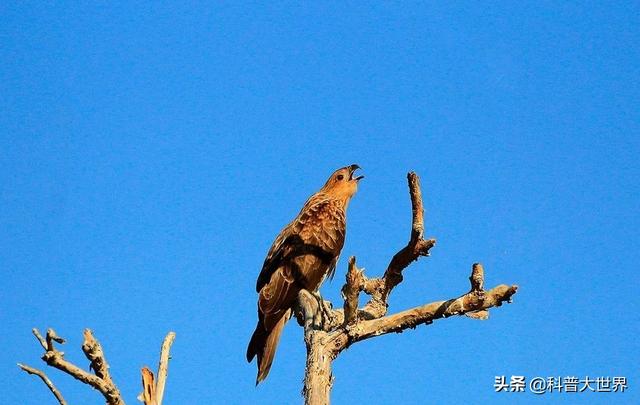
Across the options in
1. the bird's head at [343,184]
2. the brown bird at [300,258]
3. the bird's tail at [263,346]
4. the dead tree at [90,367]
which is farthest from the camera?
the bird's head at [343,184]

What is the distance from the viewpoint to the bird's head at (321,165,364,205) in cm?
1048

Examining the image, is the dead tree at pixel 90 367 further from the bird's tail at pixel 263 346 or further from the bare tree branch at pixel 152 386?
the bird's tail at pixel 263 346

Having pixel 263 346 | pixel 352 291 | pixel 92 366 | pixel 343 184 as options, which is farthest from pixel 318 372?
pixel 343 184

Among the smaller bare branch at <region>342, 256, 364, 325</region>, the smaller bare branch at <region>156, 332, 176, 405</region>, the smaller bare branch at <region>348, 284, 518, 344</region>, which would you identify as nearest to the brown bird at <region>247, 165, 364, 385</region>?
the smaller bare branch at <region>156, 332, 176, 405</region>

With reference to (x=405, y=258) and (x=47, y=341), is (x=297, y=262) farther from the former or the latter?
(x=47, y=341)

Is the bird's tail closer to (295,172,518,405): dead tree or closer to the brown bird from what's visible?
the brown bird

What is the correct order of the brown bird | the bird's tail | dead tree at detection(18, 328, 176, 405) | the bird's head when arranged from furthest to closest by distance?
the bird's head
the brown bird
the bird's tail
dead tree at detection(18, 328, 176, 405)

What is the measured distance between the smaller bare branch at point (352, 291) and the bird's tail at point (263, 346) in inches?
79.8

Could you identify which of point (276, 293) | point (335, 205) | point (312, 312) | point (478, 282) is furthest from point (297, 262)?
point (478, 282)

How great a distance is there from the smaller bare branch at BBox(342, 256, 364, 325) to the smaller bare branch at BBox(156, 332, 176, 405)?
1.44 m

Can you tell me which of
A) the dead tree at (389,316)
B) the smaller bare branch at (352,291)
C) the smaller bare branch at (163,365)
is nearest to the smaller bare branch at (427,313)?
the dead tree at (389,316)

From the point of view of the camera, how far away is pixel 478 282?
5.89m

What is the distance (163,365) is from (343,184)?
4.81 metres

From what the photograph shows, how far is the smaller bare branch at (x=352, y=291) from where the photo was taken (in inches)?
228
